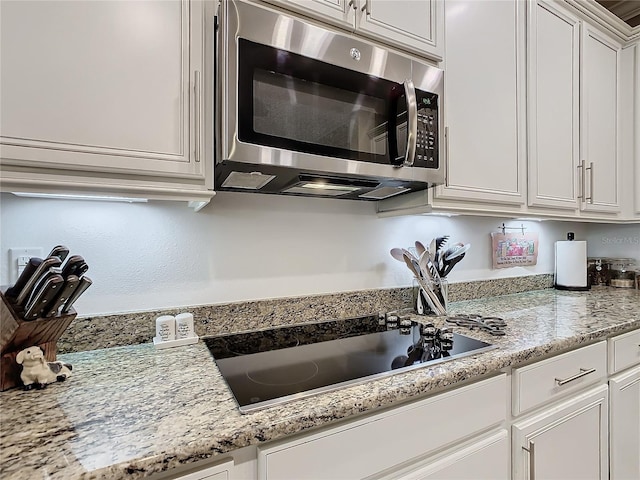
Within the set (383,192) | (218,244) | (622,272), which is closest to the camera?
(218,244)

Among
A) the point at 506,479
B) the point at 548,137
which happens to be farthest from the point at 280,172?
the point at 548,137

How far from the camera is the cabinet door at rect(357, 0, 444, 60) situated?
1.05 meters

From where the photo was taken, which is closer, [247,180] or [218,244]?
[247,180]

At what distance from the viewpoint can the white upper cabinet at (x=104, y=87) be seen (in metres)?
0.67

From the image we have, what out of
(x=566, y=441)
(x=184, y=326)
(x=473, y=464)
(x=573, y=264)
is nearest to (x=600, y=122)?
(x=573, y=264)

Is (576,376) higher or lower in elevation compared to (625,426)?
higher

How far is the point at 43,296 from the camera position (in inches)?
28.2

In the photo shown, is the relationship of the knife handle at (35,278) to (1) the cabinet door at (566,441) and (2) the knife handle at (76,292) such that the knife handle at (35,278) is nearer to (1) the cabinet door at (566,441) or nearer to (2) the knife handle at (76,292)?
(2) the knife handle at (76,292)

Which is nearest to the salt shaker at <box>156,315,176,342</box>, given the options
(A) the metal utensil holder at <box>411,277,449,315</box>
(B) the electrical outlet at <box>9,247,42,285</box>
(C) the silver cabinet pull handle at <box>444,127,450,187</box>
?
(B) the electrical outlet at <box>9,247,42,285</box>

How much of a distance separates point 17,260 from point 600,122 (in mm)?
2642

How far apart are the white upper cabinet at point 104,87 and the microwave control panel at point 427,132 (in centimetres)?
67

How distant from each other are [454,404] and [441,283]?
2.11 feet

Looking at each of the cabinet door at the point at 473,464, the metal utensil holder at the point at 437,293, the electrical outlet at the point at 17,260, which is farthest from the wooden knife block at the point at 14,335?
the metal utensil holder at the point at 437,293

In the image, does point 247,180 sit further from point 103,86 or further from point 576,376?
point 576,376
